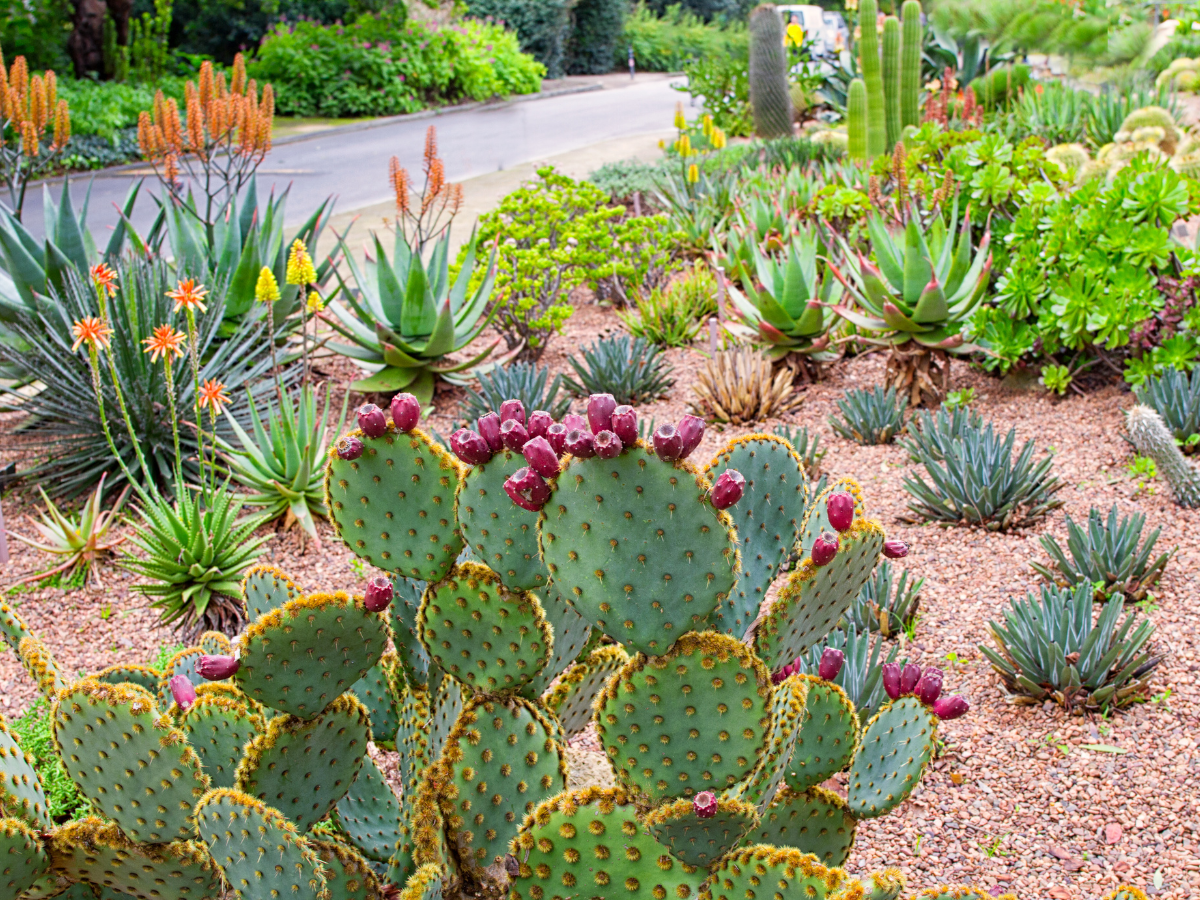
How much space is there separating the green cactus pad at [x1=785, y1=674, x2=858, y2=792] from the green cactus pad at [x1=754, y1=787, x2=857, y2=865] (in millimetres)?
33

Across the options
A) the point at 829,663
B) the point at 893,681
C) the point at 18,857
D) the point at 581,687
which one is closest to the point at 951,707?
the point at 893,681

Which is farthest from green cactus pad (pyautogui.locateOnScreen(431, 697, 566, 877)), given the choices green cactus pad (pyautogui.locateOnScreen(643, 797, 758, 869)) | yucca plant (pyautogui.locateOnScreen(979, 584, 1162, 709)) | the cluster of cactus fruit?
yucca plant (pyautogui.locateOnScreen(979, 584, 1162, 709))

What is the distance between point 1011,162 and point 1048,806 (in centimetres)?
450

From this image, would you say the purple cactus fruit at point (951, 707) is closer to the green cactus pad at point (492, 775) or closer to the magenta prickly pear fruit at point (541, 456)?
the green cactus pad at point (492, 775)

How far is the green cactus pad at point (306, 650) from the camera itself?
5.64ft

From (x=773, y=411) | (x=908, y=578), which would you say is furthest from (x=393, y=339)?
(x=908, y=578)

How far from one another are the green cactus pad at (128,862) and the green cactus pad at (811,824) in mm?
1022

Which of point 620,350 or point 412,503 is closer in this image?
point 412,503

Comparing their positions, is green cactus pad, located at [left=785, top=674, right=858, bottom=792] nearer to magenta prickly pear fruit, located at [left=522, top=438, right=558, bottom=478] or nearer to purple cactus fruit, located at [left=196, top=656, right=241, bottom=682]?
magenta prickly pear fruit, located at [left=522, top=438, right=558, bottom=478]

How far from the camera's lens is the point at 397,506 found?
1848 mm

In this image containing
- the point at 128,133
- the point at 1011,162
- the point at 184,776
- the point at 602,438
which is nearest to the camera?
the point at 602,438

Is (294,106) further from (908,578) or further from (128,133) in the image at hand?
(908,578)

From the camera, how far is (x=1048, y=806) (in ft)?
Answer: 8.63

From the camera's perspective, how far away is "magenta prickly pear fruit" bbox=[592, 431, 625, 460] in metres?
1.40
